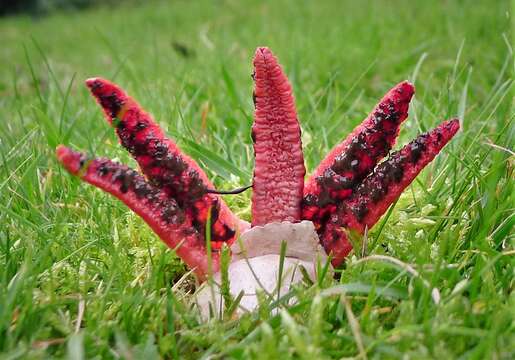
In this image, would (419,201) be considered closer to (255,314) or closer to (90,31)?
(255,314)

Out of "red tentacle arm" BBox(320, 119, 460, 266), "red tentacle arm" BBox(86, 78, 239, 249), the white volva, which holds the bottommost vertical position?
the white volva

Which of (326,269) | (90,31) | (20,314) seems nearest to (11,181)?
(20,314)

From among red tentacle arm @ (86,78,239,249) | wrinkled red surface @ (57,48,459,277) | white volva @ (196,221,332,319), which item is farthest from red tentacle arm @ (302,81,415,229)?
red tentacle arm @ (86,78,239,249)

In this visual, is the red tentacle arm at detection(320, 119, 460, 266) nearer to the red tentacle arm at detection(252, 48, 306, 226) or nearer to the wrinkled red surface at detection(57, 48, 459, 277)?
the wrinkled red surface at detection(57, 48, 459, 277)

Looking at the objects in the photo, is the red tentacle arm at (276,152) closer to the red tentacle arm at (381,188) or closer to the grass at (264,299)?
the red tentacle arm at (381,188)

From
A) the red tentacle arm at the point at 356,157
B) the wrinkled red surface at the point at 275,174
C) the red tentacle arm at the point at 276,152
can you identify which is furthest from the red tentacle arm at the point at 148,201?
the red tentacle arm at the point at 356,157

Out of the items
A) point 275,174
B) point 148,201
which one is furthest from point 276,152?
point 148,201
